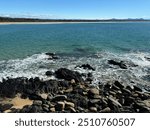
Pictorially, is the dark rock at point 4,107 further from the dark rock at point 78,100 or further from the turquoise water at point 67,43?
the turquoise water at point 67,43

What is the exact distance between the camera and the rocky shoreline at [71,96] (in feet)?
40.0

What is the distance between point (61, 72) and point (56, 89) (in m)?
3.40

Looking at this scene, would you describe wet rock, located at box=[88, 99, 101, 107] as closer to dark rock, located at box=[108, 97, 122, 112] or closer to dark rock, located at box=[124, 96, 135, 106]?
dark rock, located at box=[108, 97, 122, 112]

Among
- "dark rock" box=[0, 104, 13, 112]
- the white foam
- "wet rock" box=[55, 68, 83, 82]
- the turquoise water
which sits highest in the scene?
"wet rock" box=[55, 68, 83, 82]

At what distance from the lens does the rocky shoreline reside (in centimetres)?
1218

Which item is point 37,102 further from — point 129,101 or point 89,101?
point 129,101

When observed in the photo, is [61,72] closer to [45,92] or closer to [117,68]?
[45,92]

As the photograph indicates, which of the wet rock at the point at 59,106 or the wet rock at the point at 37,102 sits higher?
the wet rock at the point at 59,106

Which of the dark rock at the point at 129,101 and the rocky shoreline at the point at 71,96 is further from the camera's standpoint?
the dark rock at the point at 129,101

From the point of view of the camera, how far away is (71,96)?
13.8 metres

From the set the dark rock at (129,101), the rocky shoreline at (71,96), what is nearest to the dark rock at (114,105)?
the rocky shoreline at (71,96)

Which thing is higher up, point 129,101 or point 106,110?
point 106,110

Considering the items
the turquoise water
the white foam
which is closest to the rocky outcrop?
the white foam

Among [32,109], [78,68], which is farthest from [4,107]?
[78,68]
